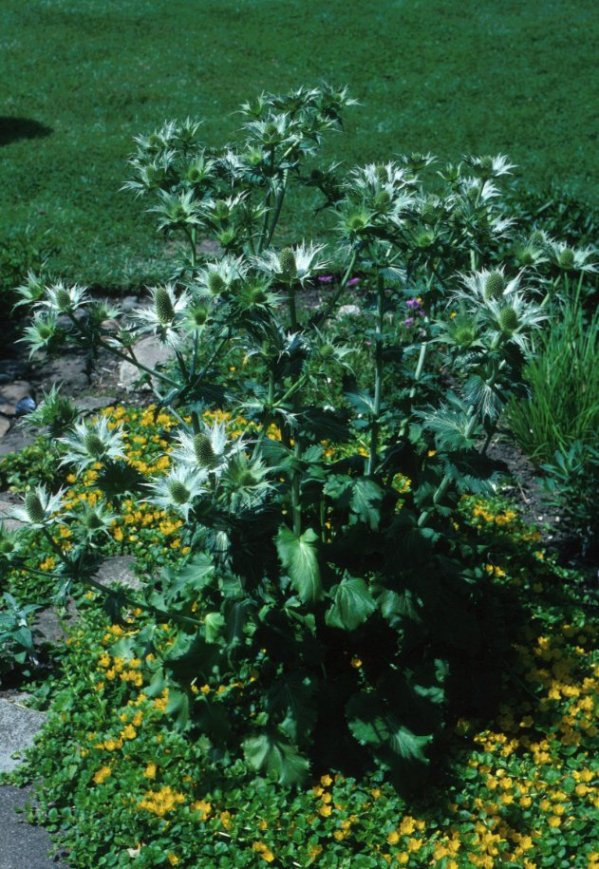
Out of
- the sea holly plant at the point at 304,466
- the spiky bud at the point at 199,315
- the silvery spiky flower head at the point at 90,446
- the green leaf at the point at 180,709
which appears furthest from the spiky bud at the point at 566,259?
the green leaf at the point at 180,709

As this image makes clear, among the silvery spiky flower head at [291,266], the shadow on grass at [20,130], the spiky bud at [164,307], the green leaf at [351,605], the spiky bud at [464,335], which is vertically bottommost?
the shadow on grass at [20,130]

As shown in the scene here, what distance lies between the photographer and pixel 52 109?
10.9 m

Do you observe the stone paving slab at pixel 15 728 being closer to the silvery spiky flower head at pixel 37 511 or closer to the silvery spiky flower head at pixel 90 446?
the silvery spiky flower head at pixel 37 511

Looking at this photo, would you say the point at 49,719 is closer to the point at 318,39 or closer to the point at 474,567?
the point at 474,567

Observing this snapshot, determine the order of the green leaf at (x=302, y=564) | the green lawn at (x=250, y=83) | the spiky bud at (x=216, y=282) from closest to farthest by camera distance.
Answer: the spiky bud at (x=216, y=282) → the green leaf at (x=302, y=564) → the green lawn at (x=250, y=83)

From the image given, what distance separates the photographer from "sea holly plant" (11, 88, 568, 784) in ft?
9.04

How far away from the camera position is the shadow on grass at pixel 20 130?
9898 millimetres

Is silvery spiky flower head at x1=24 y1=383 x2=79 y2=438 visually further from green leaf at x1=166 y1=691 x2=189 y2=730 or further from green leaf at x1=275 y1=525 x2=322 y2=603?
green leaf at x1=166 y1=691 x2=189 y2=730

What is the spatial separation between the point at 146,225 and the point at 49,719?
5091 mm

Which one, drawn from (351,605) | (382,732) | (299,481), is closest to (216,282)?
(299,481)

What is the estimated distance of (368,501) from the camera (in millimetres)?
3111

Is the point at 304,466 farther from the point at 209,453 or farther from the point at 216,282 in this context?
the point at 216,282

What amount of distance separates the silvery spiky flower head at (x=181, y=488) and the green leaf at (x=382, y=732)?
1.05 meters

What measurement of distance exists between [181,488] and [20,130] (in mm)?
8646
